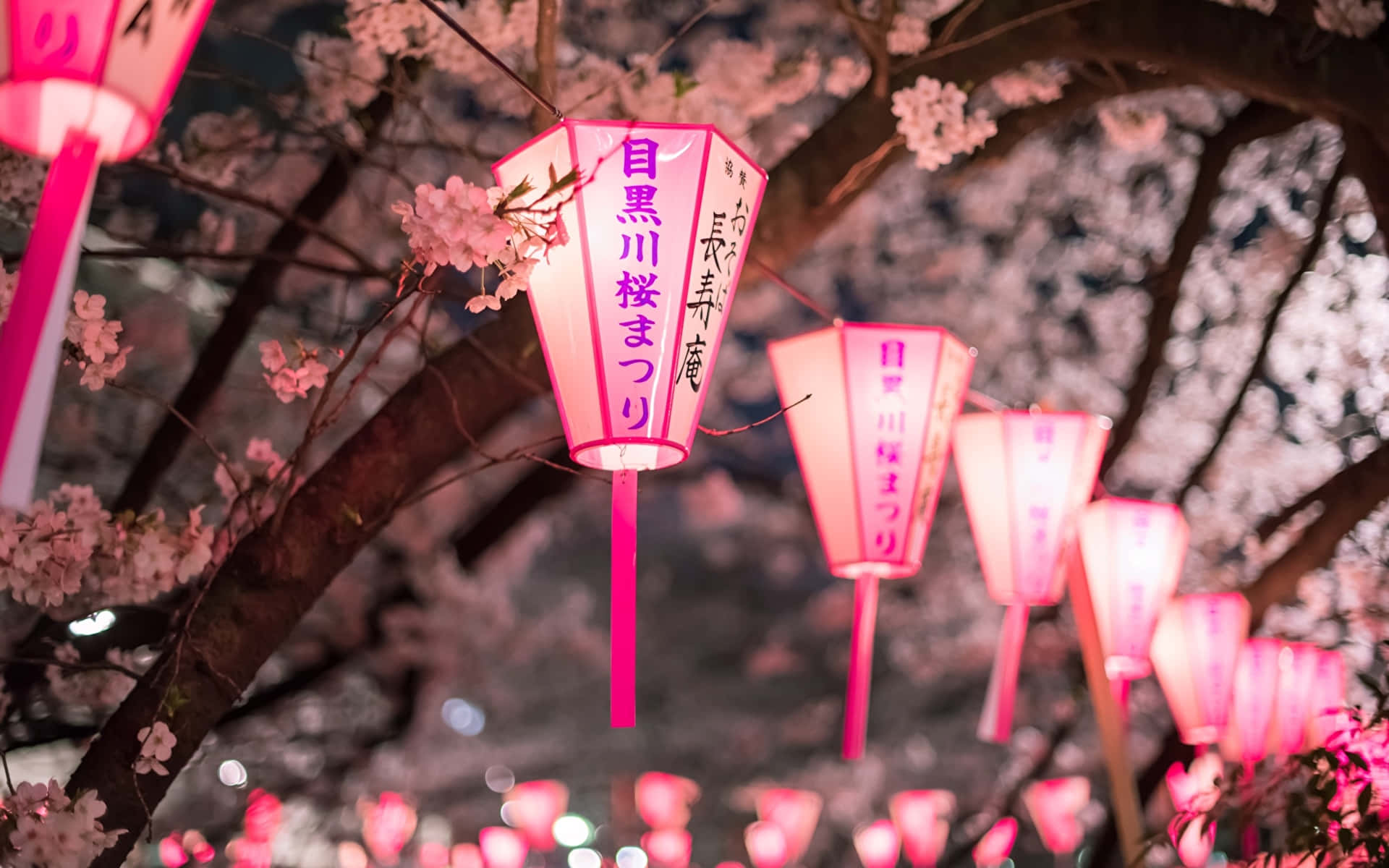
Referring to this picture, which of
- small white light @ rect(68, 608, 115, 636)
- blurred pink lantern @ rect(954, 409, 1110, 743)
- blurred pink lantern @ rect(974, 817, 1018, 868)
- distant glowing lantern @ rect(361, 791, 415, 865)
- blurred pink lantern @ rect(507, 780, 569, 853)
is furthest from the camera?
blurred pink lantern @ rect(507, 780, 569, 853)

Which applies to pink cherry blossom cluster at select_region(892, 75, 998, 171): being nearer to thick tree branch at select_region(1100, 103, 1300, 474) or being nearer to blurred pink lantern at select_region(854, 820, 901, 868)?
thick tree branch at select_region(1100, 103, 1300, 474)

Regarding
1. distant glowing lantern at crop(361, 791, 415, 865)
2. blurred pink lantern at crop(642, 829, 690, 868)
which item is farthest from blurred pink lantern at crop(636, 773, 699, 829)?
distant glowing lantern at crop(361, 791, 415, 865)

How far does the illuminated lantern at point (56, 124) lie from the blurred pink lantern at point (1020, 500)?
356 cm

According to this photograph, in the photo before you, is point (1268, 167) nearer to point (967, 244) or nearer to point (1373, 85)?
point (967, 244)

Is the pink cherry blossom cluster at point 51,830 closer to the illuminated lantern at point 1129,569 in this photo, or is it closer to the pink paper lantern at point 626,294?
the pink paper lantern at point 626,294

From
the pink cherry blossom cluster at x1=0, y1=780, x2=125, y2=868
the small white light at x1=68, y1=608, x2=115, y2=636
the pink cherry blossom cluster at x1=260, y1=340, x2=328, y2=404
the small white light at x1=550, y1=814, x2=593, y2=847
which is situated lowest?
the small white light at x1=550, y1=814, x2=593, y2=847

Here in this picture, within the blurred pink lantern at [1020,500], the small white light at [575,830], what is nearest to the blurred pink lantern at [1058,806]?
the blurred pink lantern at [1020,500]

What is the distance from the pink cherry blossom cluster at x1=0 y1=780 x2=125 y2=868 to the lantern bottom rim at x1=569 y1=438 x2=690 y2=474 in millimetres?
1415

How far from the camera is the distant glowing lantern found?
10117mm

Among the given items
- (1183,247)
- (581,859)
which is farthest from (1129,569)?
(581,859)

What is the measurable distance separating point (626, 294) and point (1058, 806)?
29.1 feet

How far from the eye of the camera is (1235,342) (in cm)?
848

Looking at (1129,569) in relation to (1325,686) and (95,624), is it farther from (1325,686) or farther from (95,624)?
(95,624)

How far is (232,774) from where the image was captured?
10203 mm
